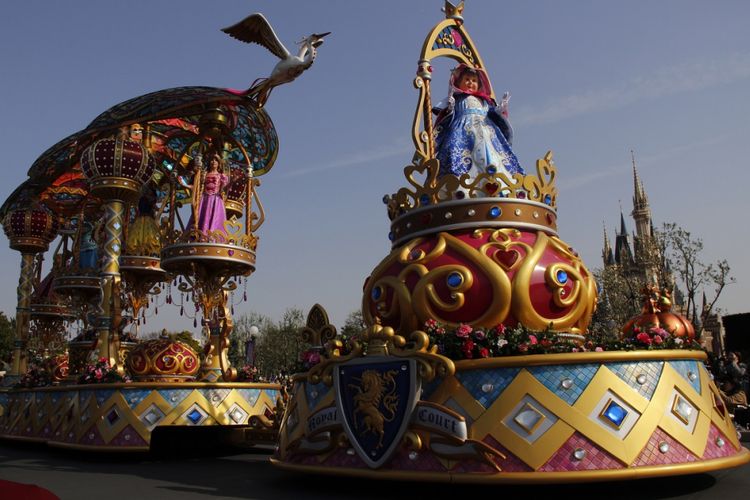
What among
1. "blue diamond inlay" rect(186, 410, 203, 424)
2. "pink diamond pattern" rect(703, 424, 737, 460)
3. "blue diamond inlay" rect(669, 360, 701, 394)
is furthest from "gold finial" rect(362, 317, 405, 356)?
"blue diamond inlay" rect(186, 410, 203, 424)

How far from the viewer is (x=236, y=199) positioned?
16.7m

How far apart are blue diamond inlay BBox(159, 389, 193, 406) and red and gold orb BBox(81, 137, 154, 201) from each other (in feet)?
17.4

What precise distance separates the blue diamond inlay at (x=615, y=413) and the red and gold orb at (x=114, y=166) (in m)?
12.3

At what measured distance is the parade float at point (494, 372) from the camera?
20.4 ft

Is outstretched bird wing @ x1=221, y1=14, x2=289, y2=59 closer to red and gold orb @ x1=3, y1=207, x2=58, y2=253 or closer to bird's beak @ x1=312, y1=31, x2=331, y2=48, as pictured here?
bird's beak @ x1=312, y1=31, x2=331, y2=48

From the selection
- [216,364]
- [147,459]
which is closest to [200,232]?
[216,364]

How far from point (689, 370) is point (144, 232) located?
16882mm

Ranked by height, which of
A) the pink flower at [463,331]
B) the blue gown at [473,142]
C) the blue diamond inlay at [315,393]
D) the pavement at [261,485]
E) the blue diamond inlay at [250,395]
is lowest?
the pavement at [261,485]

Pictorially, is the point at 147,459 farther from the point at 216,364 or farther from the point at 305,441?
the point at 305,441

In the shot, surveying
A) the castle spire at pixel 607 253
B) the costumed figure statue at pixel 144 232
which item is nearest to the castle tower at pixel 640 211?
the castle spire at pixel 607 253

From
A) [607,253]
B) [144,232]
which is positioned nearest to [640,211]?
[607,253]

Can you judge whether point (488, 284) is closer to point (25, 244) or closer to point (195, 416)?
point (195, 416)

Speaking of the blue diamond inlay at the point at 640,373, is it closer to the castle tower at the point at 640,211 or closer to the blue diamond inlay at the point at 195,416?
the blue diamond inlay at the point at 195,416

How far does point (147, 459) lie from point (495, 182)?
8.69m
